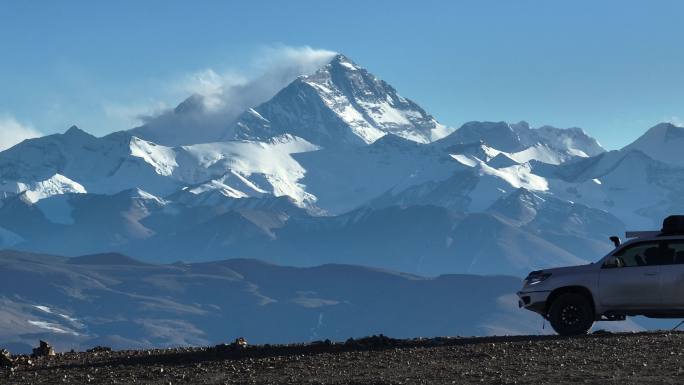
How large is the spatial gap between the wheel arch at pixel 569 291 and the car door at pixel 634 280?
0.28m

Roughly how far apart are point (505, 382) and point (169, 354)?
9536 millimetres

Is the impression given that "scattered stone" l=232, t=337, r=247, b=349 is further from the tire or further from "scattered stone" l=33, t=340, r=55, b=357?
the tire

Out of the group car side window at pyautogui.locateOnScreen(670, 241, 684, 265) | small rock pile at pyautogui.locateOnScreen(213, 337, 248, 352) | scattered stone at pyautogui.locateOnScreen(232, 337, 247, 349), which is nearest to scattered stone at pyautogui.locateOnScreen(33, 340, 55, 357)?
small rock pile at pyautogui.locateOnScreen(213, 337, 248, 352)

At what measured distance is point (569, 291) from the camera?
29188 mm

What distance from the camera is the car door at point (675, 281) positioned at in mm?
28047

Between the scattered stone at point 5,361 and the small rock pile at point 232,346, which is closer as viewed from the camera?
the scattered stone at point 5,361

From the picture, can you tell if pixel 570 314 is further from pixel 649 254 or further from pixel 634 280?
pixel 649 254

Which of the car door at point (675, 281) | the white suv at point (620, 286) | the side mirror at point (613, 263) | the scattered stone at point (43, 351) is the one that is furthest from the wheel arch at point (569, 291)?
the scattered stone at point (43, 351)

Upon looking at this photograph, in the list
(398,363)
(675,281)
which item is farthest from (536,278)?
(398,363)

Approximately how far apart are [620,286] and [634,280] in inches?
12.3

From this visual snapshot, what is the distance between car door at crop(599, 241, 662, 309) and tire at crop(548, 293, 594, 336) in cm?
50

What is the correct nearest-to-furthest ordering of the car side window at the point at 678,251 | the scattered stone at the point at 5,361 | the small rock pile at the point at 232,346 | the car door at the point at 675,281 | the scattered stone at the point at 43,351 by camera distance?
→ the scattered stone at the point at 5,361 < the small rock pile at the point at 232,346 < the car door at the point at 675,281 < the car side window at the point at 678,251 < the scattered stone at the point at 43,351

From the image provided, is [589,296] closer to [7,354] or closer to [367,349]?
[367,349]

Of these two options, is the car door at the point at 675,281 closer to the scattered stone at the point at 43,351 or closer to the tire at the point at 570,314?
the tire at the point at 570,314
